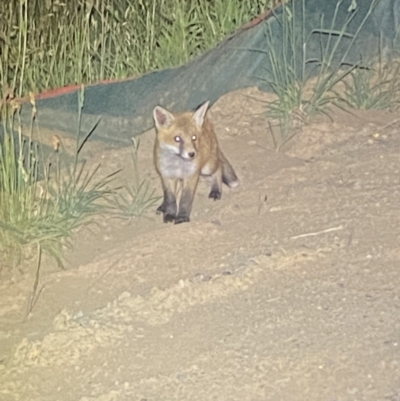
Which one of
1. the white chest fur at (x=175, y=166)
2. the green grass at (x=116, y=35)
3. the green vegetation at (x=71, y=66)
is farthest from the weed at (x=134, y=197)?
the green grass at (x=116, y=35)

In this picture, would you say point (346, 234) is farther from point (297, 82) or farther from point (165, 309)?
point (297, 82)

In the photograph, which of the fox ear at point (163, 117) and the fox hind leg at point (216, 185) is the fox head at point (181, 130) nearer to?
the fox ear at point (163, 117)

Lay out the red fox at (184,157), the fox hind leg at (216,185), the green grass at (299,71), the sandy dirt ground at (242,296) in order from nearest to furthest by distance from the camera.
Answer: the sandy dirt ground at (242,296), the red fox at (184,157), the fox hind leg at (216,185), the green grass at (299,71)

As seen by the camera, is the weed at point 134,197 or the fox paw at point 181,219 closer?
the fox paw at point 181,219

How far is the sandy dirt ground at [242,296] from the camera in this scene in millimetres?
3170

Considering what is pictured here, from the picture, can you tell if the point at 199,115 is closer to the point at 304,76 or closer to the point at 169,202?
the point at 169,202

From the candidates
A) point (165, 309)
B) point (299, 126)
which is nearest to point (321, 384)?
point (165, 309)

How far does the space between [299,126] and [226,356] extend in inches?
90.2

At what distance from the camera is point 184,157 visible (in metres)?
4.85

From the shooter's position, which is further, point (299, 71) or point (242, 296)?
point (299, 71)

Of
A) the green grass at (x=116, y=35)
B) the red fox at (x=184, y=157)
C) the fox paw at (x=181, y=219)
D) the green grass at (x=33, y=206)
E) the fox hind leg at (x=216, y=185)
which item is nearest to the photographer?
the green grass at (x=33, y=206)

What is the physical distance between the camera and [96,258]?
14.1 feet

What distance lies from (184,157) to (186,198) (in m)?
0.21

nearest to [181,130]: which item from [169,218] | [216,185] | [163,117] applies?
[163,117]
